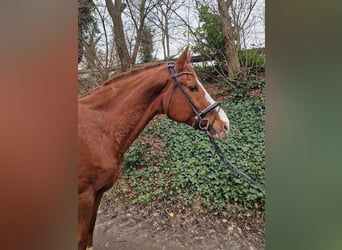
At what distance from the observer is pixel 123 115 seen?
1.53 metres

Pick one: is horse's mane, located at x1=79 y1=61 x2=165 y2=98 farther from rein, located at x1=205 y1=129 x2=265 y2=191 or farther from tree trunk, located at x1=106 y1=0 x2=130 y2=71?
rein, located at x1=205 y1=129 x2=265 y2=191

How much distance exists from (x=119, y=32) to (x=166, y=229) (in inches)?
41.7

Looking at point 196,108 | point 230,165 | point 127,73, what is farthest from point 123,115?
point 230,165

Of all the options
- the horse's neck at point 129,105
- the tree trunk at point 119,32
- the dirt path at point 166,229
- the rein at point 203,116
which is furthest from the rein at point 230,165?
the tree trunk at point 119,32

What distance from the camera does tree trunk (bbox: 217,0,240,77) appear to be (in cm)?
144

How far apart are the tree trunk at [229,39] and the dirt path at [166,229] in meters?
0.75

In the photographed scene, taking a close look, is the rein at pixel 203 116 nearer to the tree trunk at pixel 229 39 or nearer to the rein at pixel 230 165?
the rein at pixel 230 165

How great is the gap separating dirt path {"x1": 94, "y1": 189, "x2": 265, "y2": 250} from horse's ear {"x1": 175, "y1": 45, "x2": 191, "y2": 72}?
0.72m

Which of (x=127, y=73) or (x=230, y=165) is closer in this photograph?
(x=230, y=165)

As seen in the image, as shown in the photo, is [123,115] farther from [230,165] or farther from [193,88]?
[230,165]

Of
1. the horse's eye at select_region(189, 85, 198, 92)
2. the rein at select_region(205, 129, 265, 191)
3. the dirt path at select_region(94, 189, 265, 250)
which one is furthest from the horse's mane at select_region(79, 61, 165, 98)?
the dirt path at select_region(94, 189, 265, 250)

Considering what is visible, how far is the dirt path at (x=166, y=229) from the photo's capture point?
1374 mm
